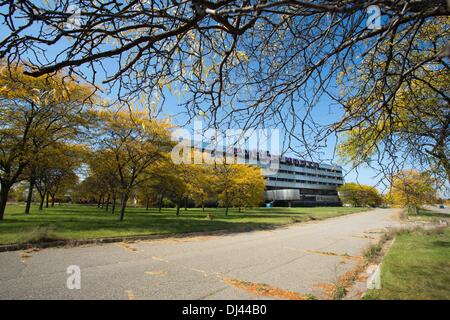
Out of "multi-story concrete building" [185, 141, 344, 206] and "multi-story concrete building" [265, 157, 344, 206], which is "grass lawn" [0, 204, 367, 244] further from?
"multi-story concrete building" [265, 157, 344, 206]

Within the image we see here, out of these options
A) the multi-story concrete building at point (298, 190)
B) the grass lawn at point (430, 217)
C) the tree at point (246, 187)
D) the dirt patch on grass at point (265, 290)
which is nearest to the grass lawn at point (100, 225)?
the tree at point (246, 187)

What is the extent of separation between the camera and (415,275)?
5961 mm

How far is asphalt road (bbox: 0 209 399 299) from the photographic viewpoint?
5059 millimetres

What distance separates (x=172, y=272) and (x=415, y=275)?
5657mm

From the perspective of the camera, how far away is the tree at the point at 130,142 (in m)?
18.9

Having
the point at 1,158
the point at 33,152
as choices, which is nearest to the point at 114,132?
the point at 33,152

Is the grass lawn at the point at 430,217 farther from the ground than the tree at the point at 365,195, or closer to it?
closer to it

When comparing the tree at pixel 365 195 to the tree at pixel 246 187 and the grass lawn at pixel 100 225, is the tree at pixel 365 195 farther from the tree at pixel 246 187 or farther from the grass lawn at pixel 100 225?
the tree at pixel 246 187

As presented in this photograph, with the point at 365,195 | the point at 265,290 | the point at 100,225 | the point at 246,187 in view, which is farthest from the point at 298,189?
the point at 265,290

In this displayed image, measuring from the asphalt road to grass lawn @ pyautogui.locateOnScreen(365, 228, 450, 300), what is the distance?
1.04m

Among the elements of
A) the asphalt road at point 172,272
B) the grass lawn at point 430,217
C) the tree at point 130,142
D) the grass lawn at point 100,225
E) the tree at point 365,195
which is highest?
the tree at point 130,142

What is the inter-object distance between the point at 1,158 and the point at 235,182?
72.5 ft

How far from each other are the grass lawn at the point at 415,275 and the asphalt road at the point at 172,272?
104 centimetres

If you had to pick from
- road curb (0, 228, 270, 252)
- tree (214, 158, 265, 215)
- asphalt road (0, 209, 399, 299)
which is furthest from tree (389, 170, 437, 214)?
tree (214, 158, 265, 215)
